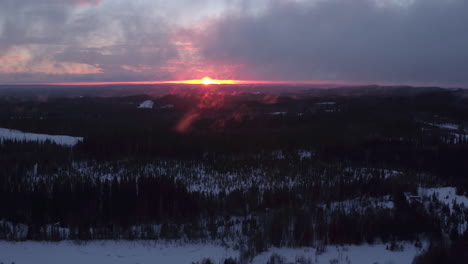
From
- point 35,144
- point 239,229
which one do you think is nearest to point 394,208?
point 239,229

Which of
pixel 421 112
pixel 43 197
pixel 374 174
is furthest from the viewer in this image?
pixel 421 112

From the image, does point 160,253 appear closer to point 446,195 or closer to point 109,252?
point 109,252

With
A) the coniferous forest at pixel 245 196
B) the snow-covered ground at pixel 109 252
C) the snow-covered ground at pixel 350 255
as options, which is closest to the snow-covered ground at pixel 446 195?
the coniferous forest at pixel 245 196

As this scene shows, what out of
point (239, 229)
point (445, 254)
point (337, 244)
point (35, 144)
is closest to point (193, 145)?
point (35, 144)

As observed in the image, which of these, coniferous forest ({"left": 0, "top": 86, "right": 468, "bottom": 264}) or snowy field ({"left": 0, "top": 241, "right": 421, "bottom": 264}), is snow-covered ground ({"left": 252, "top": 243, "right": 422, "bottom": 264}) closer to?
snowy field ({"left": 0, "top": 241, "right": 421, "bottom": 264})

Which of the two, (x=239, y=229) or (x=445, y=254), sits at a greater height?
(x=445, y=254)

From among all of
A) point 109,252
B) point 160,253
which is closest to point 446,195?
point 160,253

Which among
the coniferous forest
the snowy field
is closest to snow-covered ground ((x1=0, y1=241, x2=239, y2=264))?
the snowy field

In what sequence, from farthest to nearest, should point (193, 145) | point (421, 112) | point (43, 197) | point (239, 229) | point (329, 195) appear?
→ 1. point (421, 112)
2. point (193, 145)
3. point (329, 195)
4. point (43, 197)
5. point (239, 229)

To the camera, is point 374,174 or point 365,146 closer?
point 374,174

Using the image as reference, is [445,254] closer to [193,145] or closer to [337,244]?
[337,244]
